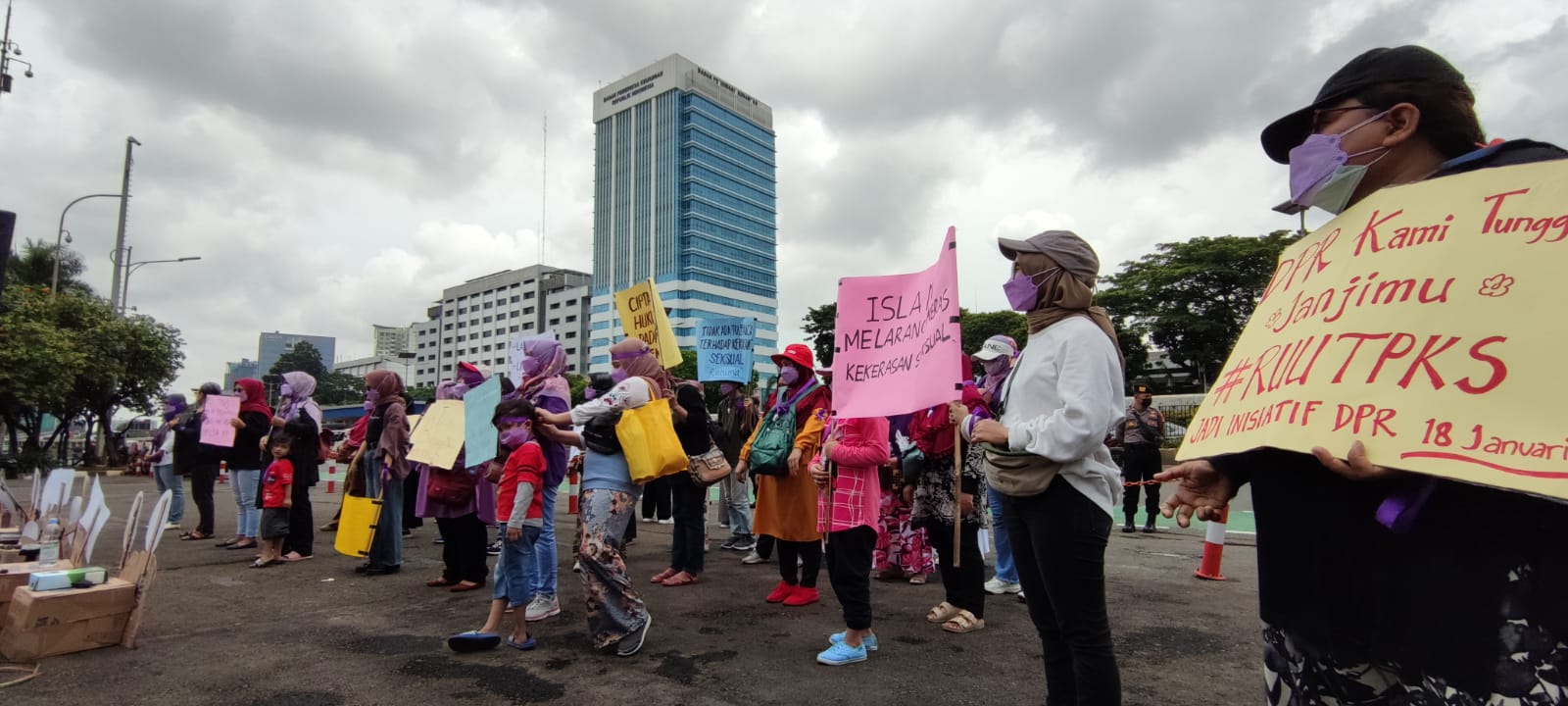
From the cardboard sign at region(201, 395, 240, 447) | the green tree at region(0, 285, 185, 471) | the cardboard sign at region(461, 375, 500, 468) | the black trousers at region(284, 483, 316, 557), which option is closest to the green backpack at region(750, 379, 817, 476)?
the cardboard sign at region(461, 375, 500, 468)

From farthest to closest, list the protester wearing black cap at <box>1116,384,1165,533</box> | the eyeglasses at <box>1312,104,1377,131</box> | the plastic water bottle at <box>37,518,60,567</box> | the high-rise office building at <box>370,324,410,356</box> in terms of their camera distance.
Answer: the high-rise office building at <box>370,324,410,356</box> < the protester wearing black cap at <box>1116,384,1165,533</box> < the plastic water bottle at <box>37,518,60,567</box> < the eyeglasses at <box>1312,104,1377,131</box>

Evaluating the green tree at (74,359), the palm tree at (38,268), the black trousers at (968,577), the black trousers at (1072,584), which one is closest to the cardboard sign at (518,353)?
the black trousers at (968,577)

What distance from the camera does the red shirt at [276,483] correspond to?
707cm

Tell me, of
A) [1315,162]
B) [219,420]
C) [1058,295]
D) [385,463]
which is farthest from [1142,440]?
[219,420]

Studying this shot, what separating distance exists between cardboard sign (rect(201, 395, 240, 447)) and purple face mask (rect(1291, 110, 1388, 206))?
9729 mm

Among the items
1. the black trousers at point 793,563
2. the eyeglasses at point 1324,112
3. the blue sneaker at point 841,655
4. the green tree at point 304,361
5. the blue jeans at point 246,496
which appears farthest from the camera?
the green tree at point 304,361

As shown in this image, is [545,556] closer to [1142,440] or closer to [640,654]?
[640,654]

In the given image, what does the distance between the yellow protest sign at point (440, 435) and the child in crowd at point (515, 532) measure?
1.06 metres

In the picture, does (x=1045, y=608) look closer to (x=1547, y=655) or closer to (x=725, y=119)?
(x=1547, y=655)

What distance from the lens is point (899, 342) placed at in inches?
156

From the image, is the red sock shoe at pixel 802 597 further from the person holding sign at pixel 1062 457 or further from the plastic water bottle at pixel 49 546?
the plastic water bottle at pixel 49 546

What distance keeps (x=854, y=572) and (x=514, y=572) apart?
1923 millimetres

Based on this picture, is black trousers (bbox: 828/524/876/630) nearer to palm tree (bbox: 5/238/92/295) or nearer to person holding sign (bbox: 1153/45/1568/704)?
person holding sign (bbox: 1153/45/1568/704)

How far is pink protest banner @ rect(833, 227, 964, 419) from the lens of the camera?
A: 350 centimetres
